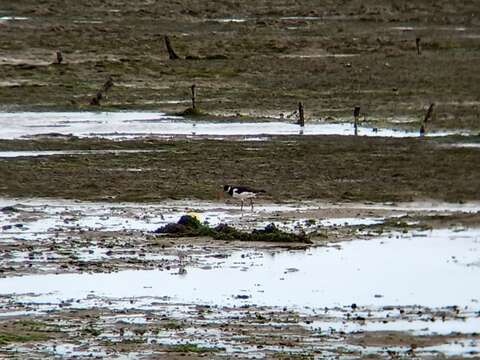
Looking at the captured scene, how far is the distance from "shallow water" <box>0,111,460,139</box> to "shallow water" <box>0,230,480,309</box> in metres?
10.8

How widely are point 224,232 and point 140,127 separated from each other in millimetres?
11489

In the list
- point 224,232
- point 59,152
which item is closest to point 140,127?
point 59,152

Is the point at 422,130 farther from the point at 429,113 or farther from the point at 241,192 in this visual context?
the point at 241,192

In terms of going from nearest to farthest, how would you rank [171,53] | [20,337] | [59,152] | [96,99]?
1. [20,337]
2. [59,152]
3. [96,99]
4. [171,53]

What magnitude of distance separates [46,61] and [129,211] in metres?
19.9

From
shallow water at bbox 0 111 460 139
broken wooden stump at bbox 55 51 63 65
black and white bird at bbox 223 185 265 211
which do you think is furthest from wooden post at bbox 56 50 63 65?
black and white bird at bbox 223 185 265 211

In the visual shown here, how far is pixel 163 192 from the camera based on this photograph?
24234 millimetres

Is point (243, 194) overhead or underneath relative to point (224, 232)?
overhead

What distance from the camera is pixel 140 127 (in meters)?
31.5

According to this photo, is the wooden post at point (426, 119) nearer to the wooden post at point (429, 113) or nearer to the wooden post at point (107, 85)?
the wooden post at point (429, 113)

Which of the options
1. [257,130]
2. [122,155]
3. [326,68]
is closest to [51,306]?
[122,155]

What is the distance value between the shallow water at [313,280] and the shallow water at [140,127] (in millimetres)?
10809

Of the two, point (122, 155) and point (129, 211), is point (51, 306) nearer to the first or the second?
point (129, 211)

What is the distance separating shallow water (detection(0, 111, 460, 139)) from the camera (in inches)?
1195
